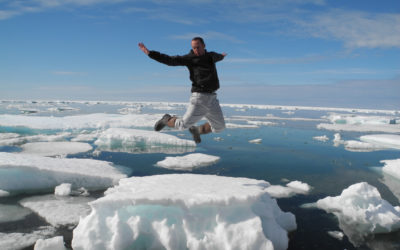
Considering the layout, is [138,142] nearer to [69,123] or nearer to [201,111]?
[69,123]

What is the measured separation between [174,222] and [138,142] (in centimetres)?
1079

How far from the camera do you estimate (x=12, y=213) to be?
252 inches

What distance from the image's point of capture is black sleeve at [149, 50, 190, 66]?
430cm

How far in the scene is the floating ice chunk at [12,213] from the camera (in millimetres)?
6137

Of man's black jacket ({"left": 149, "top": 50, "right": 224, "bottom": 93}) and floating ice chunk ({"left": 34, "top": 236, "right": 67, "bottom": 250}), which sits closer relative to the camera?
man's black jacket ({"left": 149, "top": 50, "right": 224, "bottom": 93})

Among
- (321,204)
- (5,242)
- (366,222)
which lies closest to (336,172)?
(321,204)

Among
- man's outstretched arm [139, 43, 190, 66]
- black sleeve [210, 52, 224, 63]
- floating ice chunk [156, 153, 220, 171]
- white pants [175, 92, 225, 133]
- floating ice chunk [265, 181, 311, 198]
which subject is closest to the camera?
man's outstretched arm [139, 43, 190, 66]

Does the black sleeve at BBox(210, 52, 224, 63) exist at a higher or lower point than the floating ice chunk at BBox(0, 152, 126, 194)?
higher

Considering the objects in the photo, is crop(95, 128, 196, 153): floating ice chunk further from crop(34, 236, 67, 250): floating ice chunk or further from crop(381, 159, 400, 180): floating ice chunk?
crop(34, 236, 67, 250): floating ice chunk

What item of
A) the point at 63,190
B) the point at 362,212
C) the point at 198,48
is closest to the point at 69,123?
the point at 63,190

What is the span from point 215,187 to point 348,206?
346 cm

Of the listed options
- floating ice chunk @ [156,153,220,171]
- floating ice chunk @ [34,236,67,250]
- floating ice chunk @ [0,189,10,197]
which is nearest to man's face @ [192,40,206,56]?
floating ice chunk @ [34,236,67,250]

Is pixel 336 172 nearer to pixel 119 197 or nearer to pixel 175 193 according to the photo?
pixel 175 193

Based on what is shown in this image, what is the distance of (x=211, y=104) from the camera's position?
4781mm
